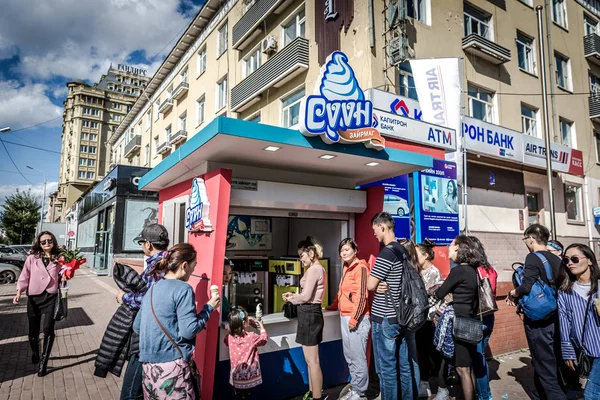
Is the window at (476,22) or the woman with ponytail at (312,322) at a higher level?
the window at (476,22)

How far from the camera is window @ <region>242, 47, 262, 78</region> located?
49.9 feet

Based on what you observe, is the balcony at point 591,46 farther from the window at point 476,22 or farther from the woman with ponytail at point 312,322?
the woman with ponytail at point 312,322

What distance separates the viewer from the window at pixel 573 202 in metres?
15.4

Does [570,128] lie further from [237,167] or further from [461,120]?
[237,167]

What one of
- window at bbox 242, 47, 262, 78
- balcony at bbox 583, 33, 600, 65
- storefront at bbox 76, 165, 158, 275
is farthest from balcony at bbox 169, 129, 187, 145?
balcony at bbox 583, 33, 600, 65

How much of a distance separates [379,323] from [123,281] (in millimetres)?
2472

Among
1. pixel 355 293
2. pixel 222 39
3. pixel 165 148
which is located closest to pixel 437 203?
pixel 355 293

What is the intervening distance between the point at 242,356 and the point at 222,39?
17.2m

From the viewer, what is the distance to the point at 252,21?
14.7 metres

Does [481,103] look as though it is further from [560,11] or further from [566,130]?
[560,11]

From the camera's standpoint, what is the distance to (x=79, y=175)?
60031 mm

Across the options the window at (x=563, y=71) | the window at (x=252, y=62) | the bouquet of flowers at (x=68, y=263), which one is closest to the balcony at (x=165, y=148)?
the window at (x=252, y=62)

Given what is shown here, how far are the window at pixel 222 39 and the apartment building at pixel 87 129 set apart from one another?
48.6 meters

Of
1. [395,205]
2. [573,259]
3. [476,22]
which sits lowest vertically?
[573,259]
